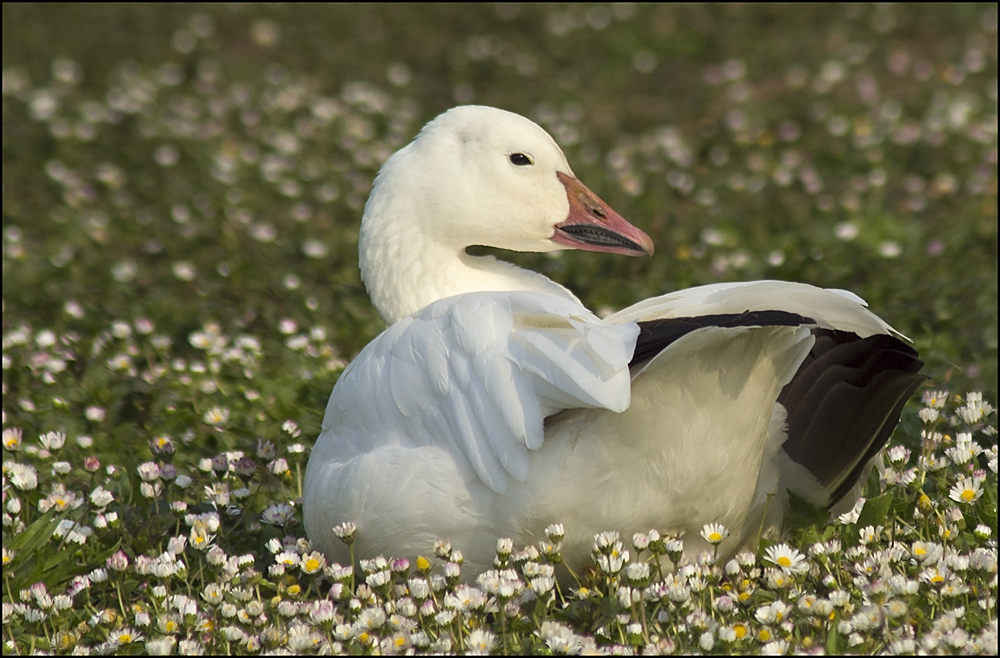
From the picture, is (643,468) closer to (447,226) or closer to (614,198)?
(447,226)

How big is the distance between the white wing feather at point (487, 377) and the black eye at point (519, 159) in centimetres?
100

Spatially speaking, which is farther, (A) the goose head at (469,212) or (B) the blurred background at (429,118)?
(B) the blurred background at (429,118)

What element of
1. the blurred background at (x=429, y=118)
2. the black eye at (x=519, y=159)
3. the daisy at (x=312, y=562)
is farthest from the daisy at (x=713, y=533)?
the blurred background at (x=429, y=118)

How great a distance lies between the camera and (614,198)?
7168 millimetres

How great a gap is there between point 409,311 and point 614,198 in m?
3.46

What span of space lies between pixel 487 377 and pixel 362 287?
129 inches

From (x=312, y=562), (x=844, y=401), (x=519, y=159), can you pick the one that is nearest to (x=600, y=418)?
(x=844, y=401)

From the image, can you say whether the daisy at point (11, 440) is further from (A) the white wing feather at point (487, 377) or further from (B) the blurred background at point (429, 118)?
(A) the white wing feather at point (487, 377)

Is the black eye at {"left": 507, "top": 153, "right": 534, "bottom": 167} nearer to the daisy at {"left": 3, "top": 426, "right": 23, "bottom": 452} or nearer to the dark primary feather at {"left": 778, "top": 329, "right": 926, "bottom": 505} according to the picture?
the dark primary feather at {"left": 778, "top": 329, "right": 926, "bottom": 505}

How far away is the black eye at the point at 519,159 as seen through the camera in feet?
13.5

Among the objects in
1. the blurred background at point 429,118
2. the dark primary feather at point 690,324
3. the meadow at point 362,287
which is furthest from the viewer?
the blurred background at point 429,118

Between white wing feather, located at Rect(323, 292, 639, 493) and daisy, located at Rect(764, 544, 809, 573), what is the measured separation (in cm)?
64

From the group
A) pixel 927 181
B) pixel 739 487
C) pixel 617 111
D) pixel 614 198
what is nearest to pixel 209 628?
pixel 739 487

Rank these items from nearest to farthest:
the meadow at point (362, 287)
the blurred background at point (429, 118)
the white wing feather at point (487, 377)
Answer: the white wing feather at point (487, 377), the meadow at point (362, 287), the blurred background at point (429, 118)
